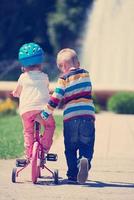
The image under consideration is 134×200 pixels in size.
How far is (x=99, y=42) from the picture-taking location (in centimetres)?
2819

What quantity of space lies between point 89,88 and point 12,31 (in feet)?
133

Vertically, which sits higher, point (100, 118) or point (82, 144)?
point (100, 118)

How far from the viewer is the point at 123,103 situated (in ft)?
61.8

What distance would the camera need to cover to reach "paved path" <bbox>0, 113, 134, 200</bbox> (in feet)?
20.2

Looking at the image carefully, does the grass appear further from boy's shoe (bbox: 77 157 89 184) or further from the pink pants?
boy's shoe (bbox: 77 157 89 184)

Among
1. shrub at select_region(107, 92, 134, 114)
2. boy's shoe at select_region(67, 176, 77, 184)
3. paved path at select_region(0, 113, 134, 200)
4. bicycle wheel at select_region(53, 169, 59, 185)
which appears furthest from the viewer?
shrub at select_region(107, 92, 134, 114)

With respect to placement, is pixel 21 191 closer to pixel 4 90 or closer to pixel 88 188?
pixel 88 188

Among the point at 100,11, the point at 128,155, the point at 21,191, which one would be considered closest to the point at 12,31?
the point at 100,11

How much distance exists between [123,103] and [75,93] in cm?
1220

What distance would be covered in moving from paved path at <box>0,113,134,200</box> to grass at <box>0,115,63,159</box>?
1.77 ft

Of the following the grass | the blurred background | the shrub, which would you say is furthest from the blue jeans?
the blurred background

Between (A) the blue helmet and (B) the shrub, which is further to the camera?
(B) the shrub

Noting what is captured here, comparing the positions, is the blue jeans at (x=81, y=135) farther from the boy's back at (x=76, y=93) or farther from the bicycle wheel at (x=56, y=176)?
the bicycle wheel at (x=56, y=176)

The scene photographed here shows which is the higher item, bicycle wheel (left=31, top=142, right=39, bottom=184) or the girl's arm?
the girl's arm
